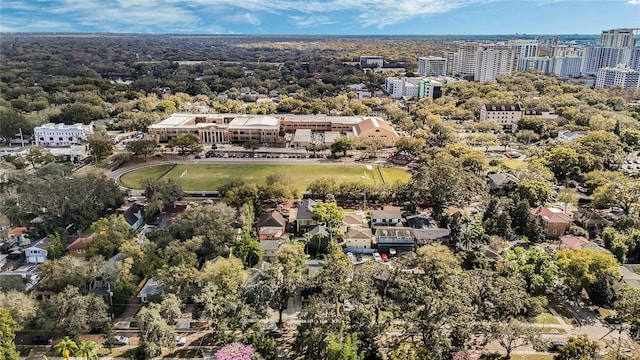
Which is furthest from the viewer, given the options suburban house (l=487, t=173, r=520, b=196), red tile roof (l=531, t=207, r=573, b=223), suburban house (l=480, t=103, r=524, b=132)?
suburban house (l=480, t=103, r=524, b=132)

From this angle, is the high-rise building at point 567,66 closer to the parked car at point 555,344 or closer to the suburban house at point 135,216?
the parked car at point 555,344

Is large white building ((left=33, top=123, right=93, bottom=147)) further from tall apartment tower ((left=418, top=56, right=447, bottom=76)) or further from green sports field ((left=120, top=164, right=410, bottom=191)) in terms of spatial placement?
tall apartment tower ((left=418, top=56, right=447, bottom=76))

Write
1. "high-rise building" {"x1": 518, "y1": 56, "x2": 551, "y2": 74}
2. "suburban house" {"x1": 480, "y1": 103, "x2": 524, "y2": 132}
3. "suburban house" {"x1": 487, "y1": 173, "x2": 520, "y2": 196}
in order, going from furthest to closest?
"high-rise building" {"x1": 518, "y1": 56, "x2": 551, "y2": 74} < "suburban house" {"x1": 480, "y1": 103, "x2": 524, "y2": 132} < "suburban house" {"x1": 487, "y1": 173, "x2": 520, "y2": 196}

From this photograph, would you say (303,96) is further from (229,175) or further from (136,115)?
(229,175)

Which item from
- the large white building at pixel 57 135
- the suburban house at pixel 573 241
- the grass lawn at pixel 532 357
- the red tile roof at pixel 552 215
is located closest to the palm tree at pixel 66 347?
the grass lawn at pixel 532 357

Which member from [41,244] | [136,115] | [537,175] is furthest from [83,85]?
[537,175]

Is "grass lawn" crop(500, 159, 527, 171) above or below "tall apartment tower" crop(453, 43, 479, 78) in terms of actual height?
below

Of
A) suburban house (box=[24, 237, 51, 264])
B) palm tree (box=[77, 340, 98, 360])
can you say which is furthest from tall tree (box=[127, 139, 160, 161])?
palm tree (box=[77, 340, 98, 360])
